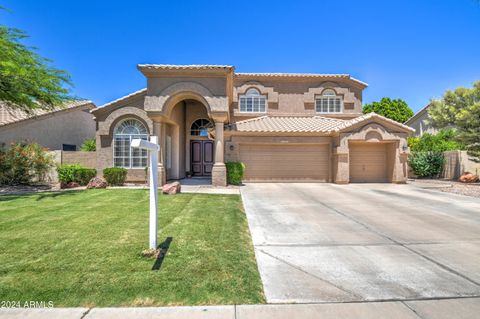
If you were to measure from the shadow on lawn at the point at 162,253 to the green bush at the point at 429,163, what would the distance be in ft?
62.9

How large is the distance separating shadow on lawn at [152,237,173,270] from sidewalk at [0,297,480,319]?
1.03 m

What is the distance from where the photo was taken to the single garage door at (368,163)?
15.9 meters

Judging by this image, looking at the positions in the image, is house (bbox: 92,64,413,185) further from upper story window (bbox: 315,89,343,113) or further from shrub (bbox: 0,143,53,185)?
upper story window (bbox: 315,89,343,113)

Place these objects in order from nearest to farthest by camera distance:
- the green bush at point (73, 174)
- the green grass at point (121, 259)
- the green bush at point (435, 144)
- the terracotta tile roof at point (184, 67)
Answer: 1. the green grass at point (121, 259)
2. the terracotta tile roof at point (184, 67)
3. the green bush at point (73, 174)
4. the green bush at point (435, 144)

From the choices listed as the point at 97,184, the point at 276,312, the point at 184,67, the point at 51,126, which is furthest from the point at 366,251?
the point at 51,126

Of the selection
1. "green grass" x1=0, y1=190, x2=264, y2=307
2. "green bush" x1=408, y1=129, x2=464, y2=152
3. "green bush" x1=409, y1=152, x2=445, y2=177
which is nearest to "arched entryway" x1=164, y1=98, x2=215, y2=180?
"green grass" x1=0, y1=190, x2=264, y2=307

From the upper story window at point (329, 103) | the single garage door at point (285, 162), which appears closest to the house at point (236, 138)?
the single garage door at point (285, 162)

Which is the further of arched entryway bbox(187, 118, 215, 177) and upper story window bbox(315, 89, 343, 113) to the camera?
upper story window bbox(315, 89, 343, 113)

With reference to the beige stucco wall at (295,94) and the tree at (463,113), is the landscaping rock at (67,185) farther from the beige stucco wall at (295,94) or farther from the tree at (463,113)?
the tree at (463,113)

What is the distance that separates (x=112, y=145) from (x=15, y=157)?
4.64m

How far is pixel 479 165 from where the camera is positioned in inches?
658

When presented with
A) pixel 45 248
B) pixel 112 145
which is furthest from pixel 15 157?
pixel 45 248

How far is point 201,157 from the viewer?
19469 mm

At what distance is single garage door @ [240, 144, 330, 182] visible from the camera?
15.8 meters
